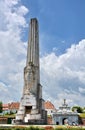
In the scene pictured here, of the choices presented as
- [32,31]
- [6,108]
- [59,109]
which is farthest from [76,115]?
[6,108]

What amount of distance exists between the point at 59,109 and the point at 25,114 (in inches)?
1224

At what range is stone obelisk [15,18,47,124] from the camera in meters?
35.2

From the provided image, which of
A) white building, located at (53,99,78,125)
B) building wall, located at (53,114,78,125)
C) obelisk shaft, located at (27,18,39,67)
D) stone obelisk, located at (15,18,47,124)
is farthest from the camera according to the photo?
white building, located at (53,99,78,125)

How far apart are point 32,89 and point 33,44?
824 centimetres

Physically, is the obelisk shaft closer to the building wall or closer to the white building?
the building wall

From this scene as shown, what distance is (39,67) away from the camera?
40844 mm

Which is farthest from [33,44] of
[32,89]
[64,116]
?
[64,116]

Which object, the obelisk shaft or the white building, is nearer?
the obelisk shaft

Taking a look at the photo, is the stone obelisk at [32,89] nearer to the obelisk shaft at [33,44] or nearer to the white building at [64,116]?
the obelisk shaft at [33,44]

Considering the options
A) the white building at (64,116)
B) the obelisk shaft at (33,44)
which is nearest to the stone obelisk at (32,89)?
the obelisk shaft at (33,44)

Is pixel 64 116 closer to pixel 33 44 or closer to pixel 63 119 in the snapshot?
pixel 63 119

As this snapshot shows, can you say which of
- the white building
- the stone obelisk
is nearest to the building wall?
the white building

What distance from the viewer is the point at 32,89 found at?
122 ft

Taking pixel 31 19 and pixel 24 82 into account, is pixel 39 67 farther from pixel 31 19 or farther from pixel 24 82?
pixel 31 19
